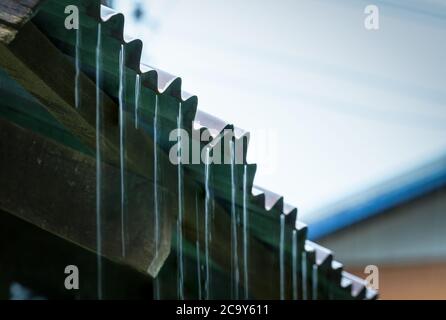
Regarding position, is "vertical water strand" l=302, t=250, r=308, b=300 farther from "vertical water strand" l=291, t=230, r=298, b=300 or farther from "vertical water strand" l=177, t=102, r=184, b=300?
"vertical water strand" l=177, t=102, r=184, b=300

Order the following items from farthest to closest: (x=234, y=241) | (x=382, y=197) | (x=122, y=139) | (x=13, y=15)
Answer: (x=382, y=197), (x=234, y=241), (x=122, y=139), (x=13, y=15)

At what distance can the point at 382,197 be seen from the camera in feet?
19.7

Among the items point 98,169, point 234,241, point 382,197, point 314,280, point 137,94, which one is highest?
point 382,197

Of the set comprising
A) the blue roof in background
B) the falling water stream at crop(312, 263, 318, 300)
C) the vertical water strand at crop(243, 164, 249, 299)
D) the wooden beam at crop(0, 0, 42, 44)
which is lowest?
the falling water stream at crop(312, 263, 318, 300)

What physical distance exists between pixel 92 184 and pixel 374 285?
71.9 inches

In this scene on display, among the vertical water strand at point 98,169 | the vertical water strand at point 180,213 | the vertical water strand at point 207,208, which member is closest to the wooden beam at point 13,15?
the vertical water strand at point 98,169

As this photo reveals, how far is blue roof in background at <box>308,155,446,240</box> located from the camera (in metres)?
5.39

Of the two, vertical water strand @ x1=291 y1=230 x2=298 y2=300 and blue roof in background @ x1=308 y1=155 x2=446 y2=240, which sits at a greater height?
blue roof in background @ x1=308 y1=155 x2=446 y2=240
